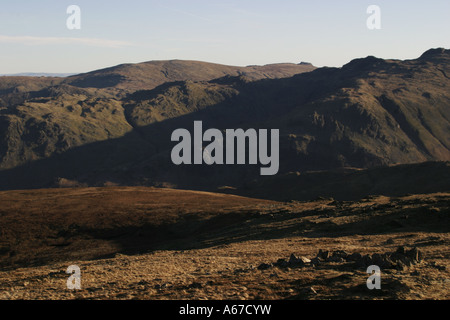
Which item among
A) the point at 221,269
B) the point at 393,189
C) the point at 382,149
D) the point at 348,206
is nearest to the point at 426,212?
the point at 348,206

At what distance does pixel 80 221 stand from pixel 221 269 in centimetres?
3918

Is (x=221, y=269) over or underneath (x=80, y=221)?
over

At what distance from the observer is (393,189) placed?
108m

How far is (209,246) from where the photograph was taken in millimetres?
40031

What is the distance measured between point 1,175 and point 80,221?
522 feet

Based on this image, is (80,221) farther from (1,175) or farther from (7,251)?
(1,175)

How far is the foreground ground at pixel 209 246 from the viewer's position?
19406 millimetres

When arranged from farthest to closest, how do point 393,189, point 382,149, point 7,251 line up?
point 382,149, point 393,189, point 7,251

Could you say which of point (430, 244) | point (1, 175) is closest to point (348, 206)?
point (430, 244)

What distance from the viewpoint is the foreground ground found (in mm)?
19406
